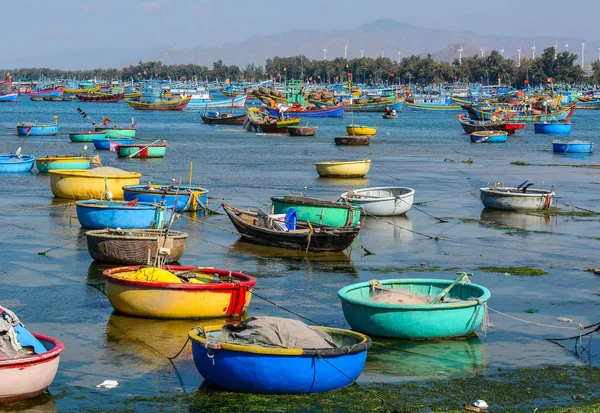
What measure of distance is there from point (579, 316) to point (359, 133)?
50.1 metres

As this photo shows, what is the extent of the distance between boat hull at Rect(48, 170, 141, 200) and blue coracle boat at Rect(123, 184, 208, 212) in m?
1.27

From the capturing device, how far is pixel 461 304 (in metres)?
13.0

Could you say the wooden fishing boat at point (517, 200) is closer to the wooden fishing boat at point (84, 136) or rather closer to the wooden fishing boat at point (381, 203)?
the wooden fishing boat at point (381, 203)

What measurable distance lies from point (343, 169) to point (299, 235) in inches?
650

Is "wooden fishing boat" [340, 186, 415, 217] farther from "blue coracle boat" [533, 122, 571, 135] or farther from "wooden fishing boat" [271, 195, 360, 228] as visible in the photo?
"blue coracle boat" [533, 122, 571, 135]

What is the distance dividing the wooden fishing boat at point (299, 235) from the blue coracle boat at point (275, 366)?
357 inches

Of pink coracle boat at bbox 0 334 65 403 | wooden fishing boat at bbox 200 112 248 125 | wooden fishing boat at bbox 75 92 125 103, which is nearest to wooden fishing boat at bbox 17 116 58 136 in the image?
wooden fishing boat at bbox 200 112 248 125

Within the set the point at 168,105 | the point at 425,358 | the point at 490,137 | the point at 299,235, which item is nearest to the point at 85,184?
the point at 299,235

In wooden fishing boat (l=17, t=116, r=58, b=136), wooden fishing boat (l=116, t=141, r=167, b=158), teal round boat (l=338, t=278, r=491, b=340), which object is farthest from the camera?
wooden fishing boat (l=17, t=116, r=58, b=136)

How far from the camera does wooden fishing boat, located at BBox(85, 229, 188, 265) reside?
17578mm

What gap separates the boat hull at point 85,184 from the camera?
26.5 meters

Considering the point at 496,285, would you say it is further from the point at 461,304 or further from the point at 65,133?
the point at 65,133

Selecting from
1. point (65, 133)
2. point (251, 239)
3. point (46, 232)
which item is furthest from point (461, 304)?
point (65, 133)

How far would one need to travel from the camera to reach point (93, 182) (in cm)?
2694
